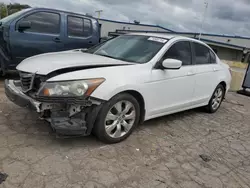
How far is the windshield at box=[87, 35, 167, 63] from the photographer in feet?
13.2

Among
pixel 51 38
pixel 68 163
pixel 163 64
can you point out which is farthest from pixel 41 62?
pixel 51 38

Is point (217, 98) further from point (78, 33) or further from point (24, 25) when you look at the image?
point (24, 25)

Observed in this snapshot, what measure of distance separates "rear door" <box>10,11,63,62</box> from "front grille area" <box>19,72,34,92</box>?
9.52ft

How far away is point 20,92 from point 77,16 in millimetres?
4151

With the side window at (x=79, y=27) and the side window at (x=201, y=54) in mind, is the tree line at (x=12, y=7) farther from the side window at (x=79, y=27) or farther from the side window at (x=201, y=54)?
the side window at (x=201, y=54)

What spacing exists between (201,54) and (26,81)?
3.35 meters

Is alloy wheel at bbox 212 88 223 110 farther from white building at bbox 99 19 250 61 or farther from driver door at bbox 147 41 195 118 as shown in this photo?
white building at bbox 99 19 250 61

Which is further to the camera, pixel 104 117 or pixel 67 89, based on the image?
pixel 104 117

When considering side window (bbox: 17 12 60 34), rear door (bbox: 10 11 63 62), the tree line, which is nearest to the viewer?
rear door (bbox: 10 11 63 62)

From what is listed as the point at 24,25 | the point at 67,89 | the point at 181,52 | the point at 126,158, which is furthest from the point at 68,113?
the point at 24,25

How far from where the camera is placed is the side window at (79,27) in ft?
22.4

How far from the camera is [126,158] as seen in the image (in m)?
3.26

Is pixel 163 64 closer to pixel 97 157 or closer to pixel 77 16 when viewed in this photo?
pixel 97 157

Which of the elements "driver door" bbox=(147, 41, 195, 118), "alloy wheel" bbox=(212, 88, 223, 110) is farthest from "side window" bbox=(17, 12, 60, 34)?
"alloy wheel" bbox=(212, 88, 223, 110)
